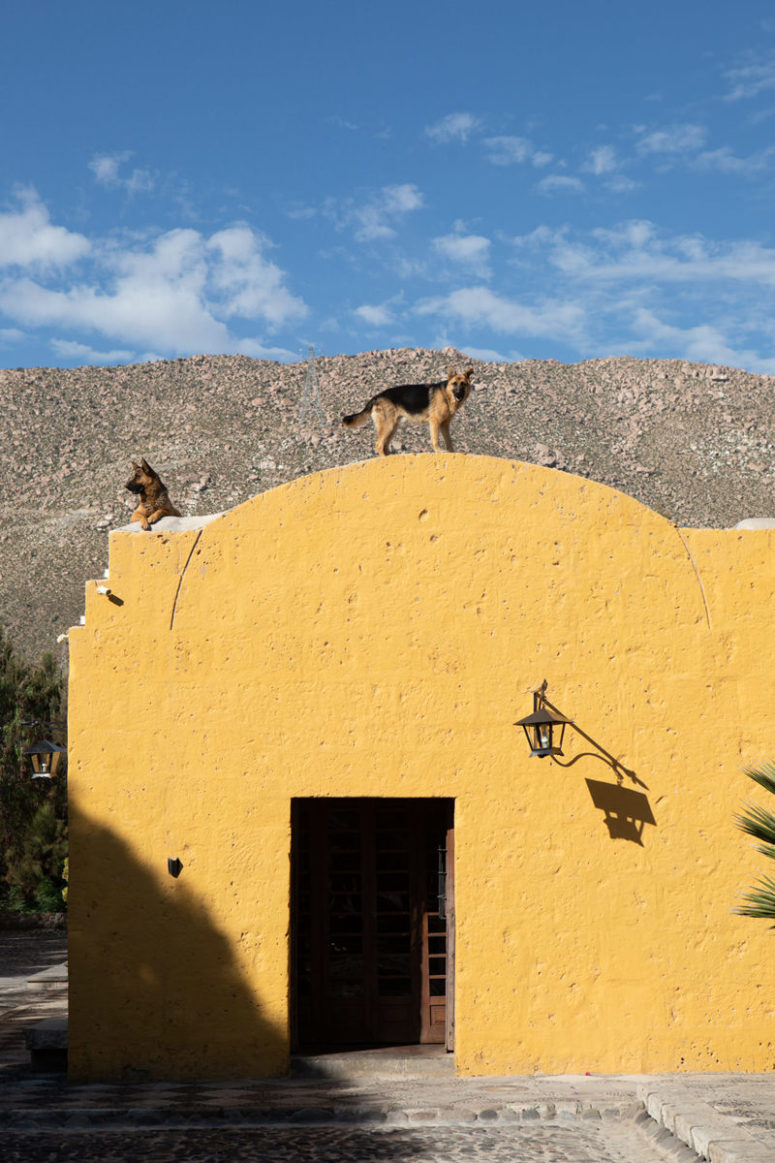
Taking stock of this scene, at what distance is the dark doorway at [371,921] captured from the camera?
8.75m

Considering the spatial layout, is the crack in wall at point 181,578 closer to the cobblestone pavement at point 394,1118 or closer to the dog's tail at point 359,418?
the dog's tail at point 359,418

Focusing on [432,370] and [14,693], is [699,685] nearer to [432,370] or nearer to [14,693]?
[14,693]

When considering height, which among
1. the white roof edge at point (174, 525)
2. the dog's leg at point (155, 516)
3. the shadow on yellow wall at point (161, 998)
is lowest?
the shadow on yellow wall at point (161, 998)

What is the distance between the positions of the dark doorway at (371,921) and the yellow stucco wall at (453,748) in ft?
2.48

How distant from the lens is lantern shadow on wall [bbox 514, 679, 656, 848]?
26.8 feet

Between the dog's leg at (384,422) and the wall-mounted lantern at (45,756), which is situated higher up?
the dog's leg at (384,422)

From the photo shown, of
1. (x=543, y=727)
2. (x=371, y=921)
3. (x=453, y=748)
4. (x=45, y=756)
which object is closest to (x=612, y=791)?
(x=543, y=727)

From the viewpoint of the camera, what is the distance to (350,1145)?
6527 millimetres

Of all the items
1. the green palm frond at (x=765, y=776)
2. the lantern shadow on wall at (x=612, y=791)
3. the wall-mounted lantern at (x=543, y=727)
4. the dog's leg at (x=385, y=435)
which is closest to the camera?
the green palm frond at (x=765, y=776)

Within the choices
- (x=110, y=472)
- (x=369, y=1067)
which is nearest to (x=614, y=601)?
(x=369, y=1067)

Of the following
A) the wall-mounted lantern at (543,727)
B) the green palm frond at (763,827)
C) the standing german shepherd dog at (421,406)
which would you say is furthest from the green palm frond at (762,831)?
the standing german shepherd dog at (421,406)

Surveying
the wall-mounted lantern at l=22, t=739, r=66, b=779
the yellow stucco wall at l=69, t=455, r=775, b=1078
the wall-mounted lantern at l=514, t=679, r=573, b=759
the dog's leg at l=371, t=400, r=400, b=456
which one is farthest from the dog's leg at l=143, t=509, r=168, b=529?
the wall-mounted lantern at l=22, t=739, r=66, b=779

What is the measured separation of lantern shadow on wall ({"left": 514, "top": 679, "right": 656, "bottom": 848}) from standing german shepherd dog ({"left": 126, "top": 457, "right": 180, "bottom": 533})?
3.15 m

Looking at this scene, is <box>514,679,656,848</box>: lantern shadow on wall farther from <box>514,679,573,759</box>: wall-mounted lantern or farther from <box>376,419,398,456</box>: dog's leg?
<box>376,419,398,456</box>: dog's leg
